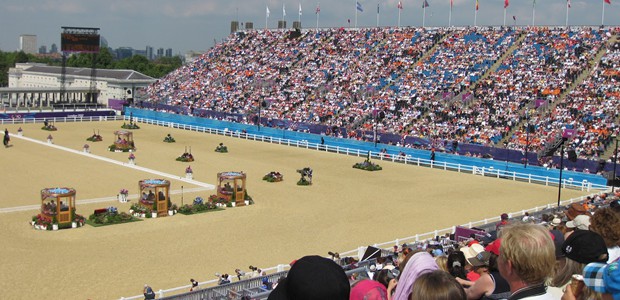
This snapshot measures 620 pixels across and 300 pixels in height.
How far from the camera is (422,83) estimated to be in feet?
213

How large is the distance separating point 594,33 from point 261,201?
4246 cm

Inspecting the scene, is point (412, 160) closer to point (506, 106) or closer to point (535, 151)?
point (535, 151)

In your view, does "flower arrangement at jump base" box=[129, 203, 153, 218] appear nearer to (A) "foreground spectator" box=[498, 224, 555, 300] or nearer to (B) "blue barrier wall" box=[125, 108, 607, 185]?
(B) "blue barrier wall" box=[125, 108, 607, 185]

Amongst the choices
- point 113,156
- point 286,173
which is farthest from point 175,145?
point 286,173

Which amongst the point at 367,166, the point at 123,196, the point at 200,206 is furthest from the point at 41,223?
the point at 367,166

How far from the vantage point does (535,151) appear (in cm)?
4678

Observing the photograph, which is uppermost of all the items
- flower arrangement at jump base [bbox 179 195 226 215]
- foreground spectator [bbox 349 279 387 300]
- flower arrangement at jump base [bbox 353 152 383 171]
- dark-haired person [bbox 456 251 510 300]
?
foreground spectator [bbox 349 279 387 300]

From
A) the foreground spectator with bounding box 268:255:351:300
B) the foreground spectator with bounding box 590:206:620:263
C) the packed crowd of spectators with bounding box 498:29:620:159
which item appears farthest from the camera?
the packed crowd of spectators with bounding box 498:29:620:159

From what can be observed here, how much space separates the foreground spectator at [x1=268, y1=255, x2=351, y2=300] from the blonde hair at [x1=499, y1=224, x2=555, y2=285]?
1407 millimetres

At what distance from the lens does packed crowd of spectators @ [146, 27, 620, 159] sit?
5272 cm

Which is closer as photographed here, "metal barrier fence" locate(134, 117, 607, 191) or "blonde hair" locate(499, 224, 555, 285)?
"blonde hair" locate(499, 224, 555, 285)

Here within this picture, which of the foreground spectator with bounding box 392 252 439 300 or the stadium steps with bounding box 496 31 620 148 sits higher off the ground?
the stadium steps with bounding box 496 31 620 148

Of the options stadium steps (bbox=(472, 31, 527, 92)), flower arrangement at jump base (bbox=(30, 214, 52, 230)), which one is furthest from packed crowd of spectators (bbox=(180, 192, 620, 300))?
stadium steps (bbox=(472, 31, 527, 92))

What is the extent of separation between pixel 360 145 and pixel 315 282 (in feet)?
166
